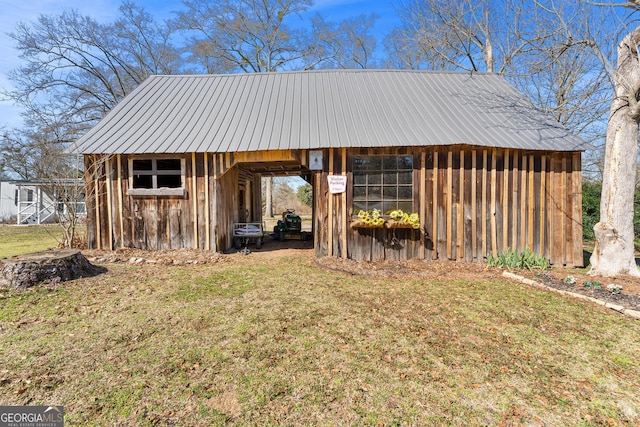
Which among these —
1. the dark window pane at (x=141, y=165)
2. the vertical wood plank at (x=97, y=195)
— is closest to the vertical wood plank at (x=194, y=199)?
the dark window pane at (x=141, y=165)

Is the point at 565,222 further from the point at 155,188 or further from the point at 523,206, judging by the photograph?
the point at 155,188

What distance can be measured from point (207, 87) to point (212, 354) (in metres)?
9.00

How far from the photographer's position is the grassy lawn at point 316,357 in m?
2.15

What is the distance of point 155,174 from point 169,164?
72 centimetres

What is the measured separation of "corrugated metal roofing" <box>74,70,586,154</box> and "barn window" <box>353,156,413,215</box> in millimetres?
486

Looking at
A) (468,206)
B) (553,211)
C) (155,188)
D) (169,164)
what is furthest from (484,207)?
(169,164)

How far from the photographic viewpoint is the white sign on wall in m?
6.89

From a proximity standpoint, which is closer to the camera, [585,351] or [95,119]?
[585,351]

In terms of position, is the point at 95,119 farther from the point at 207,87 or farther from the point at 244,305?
the point at 244,305

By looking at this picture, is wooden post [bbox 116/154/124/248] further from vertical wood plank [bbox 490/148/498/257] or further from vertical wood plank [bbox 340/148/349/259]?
vertical wood plank [bbox 490/148/498/257]

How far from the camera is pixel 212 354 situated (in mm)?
2846

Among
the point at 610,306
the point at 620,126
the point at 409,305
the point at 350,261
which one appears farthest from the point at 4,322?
the point at 620,126

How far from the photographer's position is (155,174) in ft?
24.5

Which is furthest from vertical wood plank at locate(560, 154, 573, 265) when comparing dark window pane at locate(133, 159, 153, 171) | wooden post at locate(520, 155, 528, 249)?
dark window pane at locate(133, 159, 153, 171)
